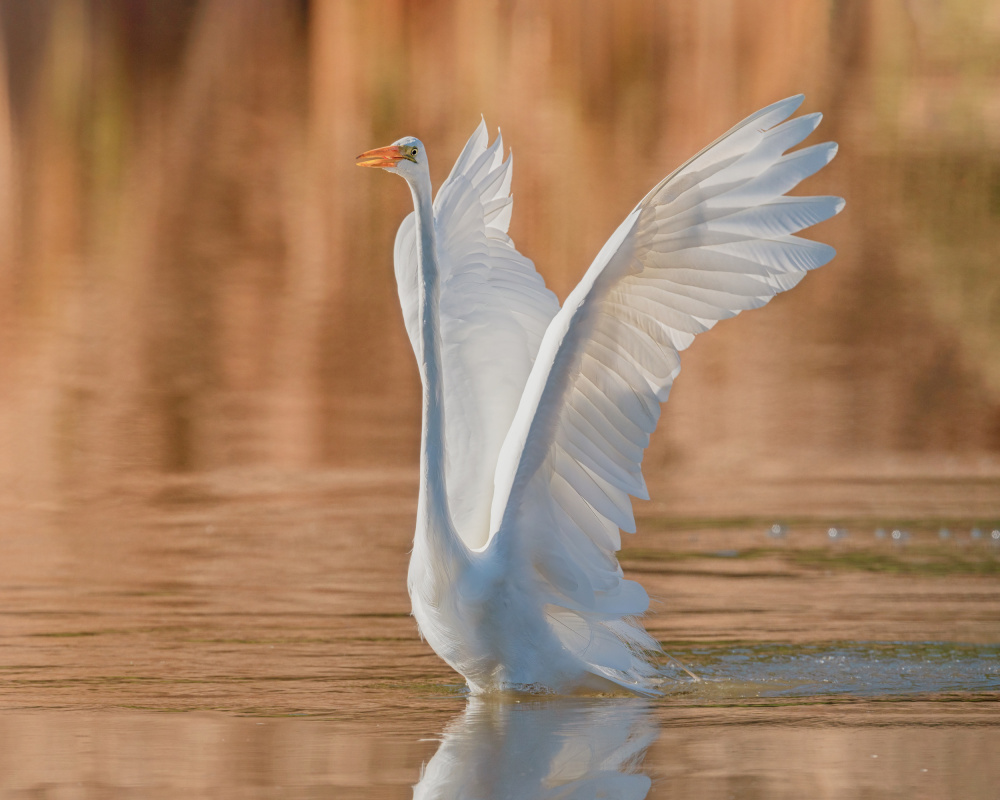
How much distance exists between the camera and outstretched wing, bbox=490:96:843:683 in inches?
225

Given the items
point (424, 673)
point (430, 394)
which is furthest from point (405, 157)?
point (424, 673)

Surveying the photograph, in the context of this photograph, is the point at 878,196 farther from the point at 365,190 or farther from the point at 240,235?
the point at 240,235

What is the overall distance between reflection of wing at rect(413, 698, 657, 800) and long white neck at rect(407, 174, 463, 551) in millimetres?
668

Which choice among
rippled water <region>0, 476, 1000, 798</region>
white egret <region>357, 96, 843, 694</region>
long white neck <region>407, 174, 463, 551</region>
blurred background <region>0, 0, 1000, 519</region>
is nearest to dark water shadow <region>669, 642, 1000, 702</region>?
rippled water <region>0, 476, 1000, 798</region>

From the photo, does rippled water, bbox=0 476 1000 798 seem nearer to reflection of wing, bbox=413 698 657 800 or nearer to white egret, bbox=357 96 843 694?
reflection of wing, bbox=413 698 657 800

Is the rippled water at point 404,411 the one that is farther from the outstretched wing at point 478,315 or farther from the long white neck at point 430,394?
the outstretched wing at point 478,315

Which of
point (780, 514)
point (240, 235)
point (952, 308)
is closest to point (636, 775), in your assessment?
point (780, 514)

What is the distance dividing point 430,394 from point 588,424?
0.58 m

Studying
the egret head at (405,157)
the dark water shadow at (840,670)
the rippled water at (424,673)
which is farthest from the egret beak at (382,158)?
the dark water shadow at (840,670)

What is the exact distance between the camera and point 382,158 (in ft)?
20.1

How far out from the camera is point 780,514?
33.2 feet

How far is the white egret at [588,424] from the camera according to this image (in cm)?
576

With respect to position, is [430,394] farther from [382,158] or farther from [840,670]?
[840,670]

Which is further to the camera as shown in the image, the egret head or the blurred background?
the blurred background
